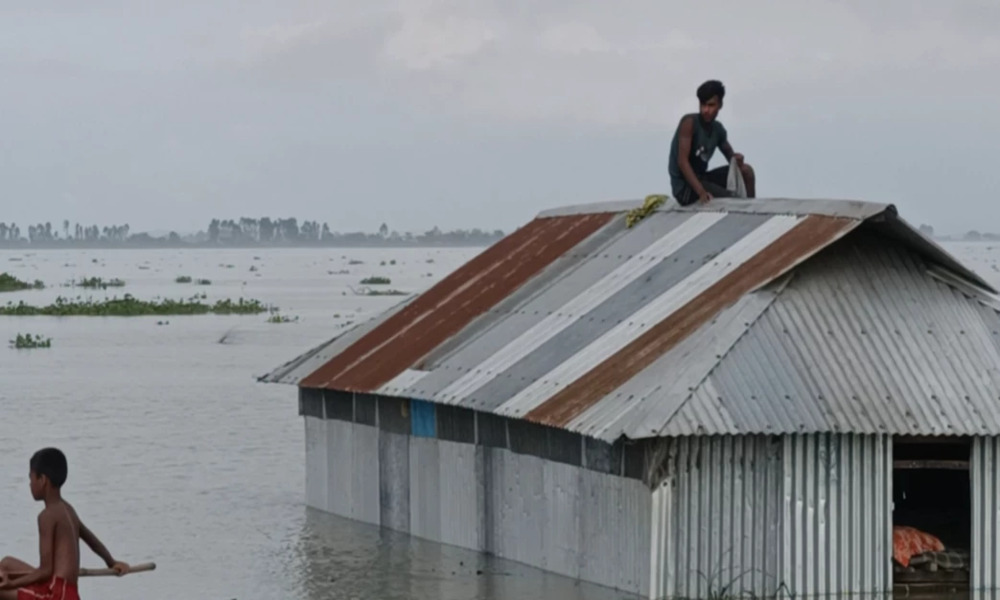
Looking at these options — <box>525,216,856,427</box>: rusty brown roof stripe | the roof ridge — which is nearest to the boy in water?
the roof ridge

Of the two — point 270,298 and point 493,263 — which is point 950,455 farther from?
point 270,298

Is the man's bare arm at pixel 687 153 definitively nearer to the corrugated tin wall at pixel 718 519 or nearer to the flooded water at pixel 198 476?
the flooded water at pixel 198 476

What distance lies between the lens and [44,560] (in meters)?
11.6

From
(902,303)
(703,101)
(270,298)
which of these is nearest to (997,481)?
(902,303)

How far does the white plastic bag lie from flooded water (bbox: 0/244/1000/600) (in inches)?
174

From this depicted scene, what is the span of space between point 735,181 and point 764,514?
16.5ft

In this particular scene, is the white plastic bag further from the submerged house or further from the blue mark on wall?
the blue mark on wall

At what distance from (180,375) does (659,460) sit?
32.0 meters

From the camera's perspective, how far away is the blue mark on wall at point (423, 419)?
1966 centimetres

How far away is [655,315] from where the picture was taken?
18.1m

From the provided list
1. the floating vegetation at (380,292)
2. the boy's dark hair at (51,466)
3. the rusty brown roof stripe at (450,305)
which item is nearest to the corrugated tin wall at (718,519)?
the rusty brown roof stripe at (450,305)

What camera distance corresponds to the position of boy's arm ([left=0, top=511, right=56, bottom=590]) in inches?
453

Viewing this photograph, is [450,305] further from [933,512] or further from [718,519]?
[718,519]

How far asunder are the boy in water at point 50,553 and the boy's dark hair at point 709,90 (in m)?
9.67
